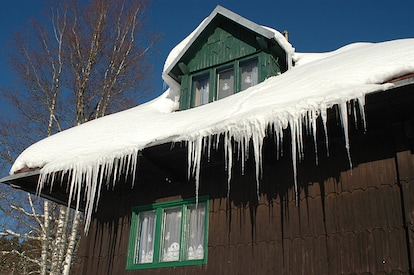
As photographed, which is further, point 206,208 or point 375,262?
point 206,208

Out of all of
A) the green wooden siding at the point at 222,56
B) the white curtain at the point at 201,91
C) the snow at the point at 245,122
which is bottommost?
the snow at the point at 245,122

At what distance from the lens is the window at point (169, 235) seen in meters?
6.68

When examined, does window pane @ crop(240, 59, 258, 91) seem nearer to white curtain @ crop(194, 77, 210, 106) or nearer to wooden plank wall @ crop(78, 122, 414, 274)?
white curtain @ crop(194, 77, 210, 106)

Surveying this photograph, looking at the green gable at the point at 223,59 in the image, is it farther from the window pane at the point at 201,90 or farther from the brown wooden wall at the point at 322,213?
the brown wooden wall at the point at 322,213

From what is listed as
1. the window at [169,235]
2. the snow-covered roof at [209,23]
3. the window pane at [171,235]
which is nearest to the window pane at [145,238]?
the window at [169,235]

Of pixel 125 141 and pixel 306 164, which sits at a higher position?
pixel 125 141

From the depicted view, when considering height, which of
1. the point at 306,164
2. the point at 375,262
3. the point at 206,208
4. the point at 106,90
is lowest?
the point at 375,262

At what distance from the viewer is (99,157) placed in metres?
6.51

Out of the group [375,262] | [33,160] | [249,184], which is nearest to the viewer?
[375,262]

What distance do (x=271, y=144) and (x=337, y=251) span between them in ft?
5.50

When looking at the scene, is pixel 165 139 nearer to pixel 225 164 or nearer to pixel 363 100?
pixel 225 164

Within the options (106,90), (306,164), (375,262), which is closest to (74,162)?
(306,164)

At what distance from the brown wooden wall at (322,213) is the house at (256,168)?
0.01 meters

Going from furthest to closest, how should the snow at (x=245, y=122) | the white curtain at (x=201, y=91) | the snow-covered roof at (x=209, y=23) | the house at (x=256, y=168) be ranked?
the white curtain at (x=201, y=91), the snow-covered roof at (x=209, y=23), the house at (x=256, y=168), the snow at (x=245, y=122)
